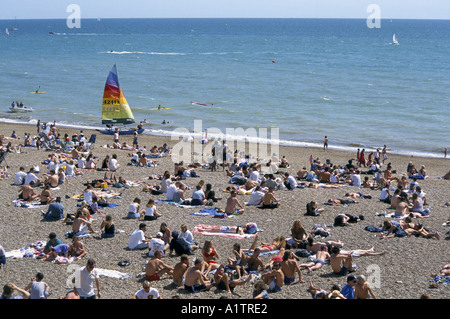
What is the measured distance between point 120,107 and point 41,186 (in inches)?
575

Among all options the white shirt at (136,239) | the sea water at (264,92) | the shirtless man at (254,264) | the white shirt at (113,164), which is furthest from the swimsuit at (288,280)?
the sea water at (264,92)

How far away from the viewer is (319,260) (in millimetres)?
12820

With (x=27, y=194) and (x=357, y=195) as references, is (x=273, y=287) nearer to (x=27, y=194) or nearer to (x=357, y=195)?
(x=357, y=195)

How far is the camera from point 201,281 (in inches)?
447

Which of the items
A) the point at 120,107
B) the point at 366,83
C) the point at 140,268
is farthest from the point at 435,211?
the point at 366,83

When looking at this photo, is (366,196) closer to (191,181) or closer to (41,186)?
(191,181)

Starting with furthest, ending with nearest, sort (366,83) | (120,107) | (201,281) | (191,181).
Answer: (366,83)
(120,107)
(191,181)
(201,281)

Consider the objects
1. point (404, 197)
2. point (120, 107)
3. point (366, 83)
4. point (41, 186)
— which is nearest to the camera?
point (404, 197)

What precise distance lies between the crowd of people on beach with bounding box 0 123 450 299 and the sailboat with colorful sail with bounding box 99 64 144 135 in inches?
280

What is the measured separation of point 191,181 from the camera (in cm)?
2159

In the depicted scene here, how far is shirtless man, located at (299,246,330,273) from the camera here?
12.5 m

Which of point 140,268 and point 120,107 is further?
point 120,107

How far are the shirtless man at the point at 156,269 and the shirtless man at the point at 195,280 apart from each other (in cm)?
74

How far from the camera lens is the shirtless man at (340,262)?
12258mm
